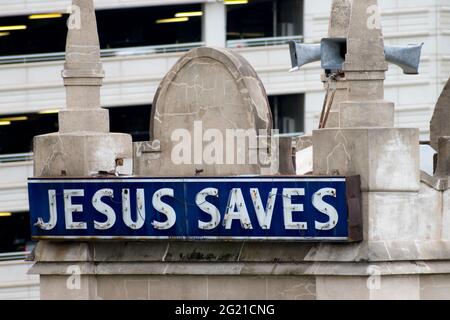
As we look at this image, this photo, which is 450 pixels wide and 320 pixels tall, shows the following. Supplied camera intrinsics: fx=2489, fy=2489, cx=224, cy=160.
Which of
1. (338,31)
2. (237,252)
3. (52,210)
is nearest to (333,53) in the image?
(338,31)

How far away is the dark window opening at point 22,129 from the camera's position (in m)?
82.9

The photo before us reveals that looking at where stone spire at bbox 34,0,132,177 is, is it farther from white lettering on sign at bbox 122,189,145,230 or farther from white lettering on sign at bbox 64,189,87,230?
white lettering on sign at bbox 122,189,145,230

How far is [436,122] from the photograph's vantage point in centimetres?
4622

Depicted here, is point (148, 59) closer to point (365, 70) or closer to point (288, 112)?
point (288, 112)

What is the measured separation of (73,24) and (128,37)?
38.7 metres

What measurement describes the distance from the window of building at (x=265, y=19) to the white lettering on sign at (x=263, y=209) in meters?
41.9

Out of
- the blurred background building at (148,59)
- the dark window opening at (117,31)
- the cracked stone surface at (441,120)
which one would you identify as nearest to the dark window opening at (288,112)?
the blurred background building at (148,59)

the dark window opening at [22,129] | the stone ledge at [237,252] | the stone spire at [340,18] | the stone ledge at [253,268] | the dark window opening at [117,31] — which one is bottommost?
the stone ledge at [253,268]

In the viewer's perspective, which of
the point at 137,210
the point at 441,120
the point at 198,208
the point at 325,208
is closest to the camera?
the point at 325,208

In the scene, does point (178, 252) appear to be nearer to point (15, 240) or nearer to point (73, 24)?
point (73, 24)

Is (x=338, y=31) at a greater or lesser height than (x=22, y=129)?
greater

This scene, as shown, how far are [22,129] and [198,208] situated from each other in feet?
134

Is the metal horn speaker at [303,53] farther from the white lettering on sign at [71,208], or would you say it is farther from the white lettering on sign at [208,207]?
the white lettering on sign at [71,208]

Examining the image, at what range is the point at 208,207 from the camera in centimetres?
4312
